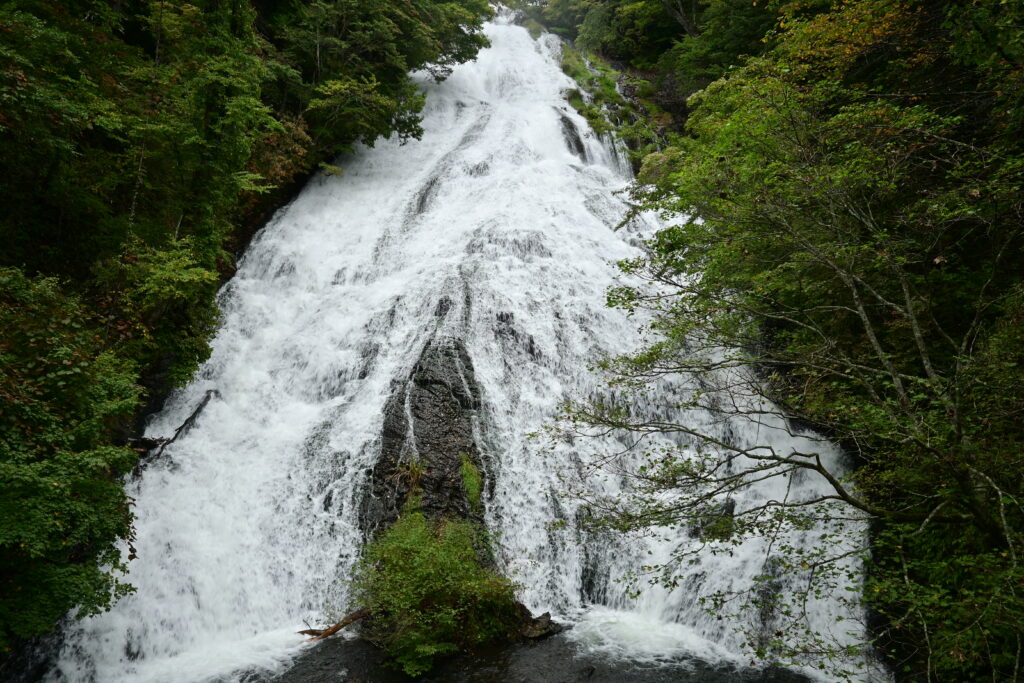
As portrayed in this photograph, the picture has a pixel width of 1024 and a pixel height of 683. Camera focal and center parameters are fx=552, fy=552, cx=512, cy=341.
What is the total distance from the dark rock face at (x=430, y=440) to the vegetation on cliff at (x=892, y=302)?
2.75m

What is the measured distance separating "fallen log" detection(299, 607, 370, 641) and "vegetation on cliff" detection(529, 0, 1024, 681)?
13.4 feet

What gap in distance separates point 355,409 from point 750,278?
7183 mm

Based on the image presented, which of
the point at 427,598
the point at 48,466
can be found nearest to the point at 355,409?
the point at 427,598

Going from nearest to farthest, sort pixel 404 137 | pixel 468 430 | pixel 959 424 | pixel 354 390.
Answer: pixel 959 424
pixel 468 430
pixel 354 390
pixel 404 137

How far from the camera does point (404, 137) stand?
64.4 ft

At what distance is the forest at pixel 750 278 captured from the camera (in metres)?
5.11

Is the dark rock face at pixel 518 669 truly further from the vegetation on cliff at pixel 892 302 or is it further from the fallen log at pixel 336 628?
the vegetation on cliff at pixel 892 302

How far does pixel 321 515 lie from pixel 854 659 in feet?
25.7

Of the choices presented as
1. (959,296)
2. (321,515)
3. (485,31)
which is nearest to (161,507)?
(321,515)

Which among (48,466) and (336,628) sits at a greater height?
(48,466)

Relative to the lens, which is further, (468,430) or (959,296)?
(468,430)

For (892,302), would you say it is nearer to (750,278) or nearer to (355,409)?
(750,278)

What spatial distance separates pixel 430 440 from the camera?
9797mm

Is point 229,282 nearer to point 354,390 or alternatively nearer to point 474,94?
point 354,390
